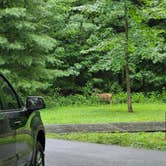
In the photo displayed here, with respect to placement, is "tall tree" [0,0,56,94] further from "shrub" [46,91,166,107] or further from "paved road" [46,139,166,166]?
"paved road" [46,139,166,166]

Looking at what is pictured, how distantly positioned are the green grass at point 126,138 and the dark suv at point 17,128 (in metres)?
6.10

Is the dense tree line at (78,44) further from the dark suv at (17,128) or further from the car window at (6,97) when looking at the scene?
the car window at (6,97)

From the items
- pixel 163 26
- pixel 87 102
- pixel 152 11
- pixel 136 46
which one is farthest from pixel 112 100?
pixel 152 11

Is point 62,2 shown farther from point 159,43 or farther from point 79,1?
point 159,43

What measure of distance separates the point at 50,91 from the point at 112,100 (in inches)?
160

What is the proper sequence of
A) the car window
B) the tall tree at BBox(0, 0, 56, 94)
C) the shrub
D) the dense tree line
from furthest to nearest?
the shrub < the tall tree at BBox(0, 0, 56, 94) < the dense tree line < the car window

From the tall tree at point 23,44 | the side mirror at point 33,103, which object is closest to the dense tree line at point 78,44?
the tall tree at point 23,44

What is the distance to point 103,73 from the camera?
3669 cm

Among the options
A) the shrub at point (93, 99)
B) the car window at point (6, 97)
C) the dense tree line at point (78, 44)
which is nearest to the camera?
the car window at point (6, 97)

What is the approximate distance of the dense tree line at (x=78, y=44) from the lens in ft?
75.7

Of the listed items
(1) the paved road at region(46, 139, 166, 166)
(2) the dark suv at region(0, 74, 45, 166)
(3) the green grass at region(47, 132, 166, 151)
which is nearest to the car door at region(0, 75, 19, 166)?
(2) the dark suv at region(0, 74, 45, 166)

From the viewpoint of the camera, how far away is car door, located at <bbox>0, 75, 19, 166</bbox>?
5.62 m

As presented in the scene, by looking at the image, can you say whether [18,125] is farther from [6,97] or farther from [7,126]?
[7,126]

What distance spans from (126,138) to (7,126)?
29.5 feet
